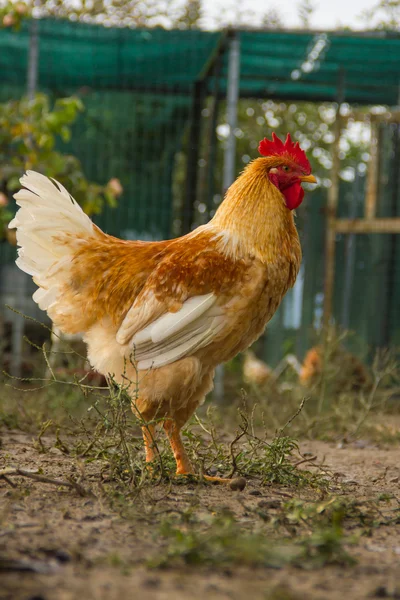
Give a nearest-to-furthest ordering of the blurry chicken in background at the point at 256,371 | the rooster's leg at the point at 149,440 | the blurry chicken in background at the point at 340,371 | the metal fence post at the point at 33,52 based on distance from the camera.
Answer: the rooster's leg at the point at 149,440
the blurry chicken in background at the point at 340,371
the metal fence post at the point at 33,52
the blurry chicken in background at the point at 256,371

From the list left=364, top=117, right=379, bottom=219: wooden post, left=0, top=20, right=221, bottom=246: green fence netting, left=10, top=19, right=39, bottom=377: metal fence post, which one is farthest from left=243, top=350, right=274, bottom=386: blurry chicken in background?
left=10, top=19, right=39, bottom=377: metal fence post

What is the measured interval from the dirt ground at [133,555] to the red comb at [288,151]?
68.5 inches

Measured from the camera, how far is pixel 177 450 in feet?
12.1

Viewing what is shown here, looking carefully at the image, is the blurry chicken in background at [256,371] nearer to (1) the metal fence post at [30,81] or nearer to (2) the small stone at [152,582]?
(1) the metal fence post at [30,81]

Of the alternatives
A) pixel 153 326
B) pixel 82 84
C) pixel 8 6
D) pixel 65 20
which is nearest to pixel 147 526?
pixel 153 326

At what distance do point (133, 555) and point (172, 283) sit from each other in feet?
5.10

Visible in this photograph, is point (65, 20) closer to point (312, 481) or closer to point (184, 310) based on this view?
point (184, 310)

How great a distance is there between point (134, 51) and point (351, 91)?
3212mm

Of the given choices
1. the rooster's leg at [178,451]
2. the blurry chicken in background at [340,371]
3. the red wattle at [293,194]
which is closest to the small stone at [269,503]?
the rooster's leg at [178,451]

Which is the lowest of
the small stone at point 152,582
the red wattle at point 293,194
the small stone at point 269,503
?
the small stone at point 269,503

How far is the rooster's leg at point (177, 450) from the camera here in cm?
367

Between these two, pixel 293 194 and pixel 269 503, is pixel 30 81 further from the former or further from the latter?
pixel 269 503

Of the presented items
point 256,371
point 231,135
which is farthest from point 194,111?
point 256,371

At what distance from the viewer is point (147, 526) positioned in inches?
104
